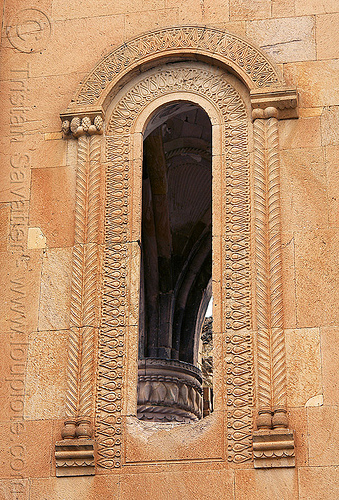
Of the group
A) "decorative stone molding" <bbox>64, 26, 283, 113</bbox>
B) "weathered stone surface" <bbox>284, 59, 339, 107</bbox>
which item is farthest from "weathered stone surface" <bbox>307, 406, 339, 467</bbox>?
"decorative stone molding" <bbox>64, 26, 283, 113</bbox>

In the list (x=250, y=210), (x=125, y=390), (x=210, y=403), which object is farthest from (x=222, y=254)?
(x=210, y=403)

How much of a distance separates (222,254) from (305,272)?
35.2 inches

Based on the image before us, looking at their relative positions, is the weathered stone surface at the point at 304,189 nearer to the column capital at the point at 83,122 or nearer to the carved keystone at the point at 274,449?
the column capital at the point at 83,122

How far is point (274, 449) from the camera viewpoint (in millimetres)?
10727

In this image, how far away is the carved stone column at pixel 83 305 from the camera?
11133 mm

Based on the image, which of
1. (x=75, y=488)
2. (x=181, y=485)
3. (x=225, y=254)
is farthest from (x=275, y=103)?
(x=75, y=488)

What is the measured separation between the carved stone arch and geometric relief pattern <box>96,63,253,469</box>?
0.01 meters

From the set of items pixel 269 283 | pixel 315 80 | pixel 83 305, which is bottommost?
pixel 83 305

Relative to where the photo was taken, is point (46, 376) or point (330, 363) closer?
point (330, 363)

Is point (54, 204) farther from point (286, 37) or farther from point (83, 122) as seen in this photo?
point (286, 37)

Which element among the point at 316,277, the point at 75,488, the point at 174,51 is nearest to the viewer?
the point at 75,488

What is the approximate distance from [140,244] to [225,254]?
949 millimetres

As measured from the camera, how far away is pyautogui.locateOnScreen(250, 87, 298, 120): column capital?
12.2 m

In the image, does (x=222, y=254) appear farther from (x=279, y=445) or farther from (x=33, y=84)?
(x=33, y=84)
